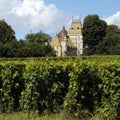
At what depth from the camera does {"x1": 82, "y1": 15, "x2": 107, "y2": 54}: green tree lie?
401 feet

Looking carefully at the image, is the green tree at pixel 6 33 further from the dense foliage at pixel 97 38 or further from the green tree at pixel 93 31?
the dense foliage at pixel 97 38

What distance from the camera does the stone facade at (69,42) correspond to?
161375 millimetres

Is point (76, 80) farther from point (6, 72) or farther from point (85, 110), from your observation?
point (6, 72)

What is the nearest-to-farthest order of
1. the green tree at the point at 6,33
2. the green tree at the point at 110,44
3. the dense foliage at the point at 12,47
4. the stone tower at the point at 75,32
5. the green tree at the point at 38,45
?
the dense foliage at the point at 12,47 → the green tree at the point at 6,33 → the green tree at the point at 38,45 → the green tree at the point at 110,44 → the stone tower at the point at 75,32

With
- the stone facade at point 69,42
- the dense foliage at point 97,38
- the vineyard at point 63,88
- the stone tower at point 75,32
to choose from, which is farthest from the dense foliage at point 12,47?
the vineyard at point 63,88

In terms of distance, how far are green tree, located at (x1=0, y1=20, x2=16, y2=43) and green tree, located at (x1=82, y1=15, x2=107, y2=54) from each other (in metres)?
23.5

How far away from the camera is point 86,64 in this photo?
11.4 metres

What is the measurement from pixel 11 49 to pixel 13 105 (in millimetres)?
88845

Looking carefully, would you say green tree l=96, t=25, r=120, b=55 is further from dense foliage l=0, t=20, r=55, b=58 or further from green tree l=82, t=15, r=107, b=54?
dense foliage l=0, t=20, r=55, b=58

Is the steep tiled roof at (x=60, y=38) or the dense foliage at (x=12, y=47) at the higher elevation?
the steep tiled roof at (x=60, y=38)

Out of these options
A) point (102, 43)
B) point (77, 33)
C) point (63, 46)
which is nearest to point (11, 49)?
point (102, 43)

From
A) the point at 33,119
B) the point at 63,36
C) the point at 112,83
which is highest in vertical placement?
the point at 63,36

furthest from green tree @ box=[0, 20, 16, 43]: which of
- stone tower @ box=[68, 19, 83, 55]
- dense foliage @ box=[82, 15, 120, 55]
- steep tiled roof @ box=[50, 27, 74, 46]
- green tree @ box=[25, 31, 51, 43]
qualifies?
stone tower @ box=[68, 19, 83, 55]

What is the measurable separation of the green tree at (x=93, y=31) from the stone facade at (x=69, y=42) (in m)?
31.7
